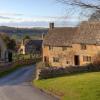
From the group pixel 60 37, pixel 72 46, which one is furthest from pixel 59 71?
pixel 60 37

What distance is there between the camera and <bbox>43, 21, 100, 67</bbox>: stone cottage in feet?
214

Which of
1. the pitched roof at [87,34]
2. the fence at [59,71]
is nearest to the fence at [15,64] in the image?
the pitched roof at [87,34]

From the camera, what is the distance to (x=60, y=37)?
73625 mm

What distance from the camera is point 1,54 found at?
77.9 m

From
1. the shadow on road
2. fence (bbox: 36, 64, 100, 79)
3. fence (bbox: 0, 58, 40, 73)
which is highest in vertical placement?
fence (bbox: 0, 58, 40, 73)

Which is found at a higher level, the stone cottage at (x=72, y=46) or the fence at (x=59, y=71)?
the stone cottage at (x=72, y=46)

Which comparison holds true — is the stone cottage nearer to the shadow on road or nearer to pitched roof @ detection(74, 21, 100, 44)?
pitched roof @ detection(74, 21, 100, 44)

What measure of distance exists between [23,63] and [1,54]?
6.39 m

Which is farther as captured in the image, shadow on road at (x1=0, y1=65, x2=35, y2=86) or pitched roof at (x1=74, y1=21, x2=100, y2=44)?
pitched roof at (x1=74, y1=21, x2=100, y2=44)

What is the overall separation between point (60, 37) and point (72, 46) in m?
5.30

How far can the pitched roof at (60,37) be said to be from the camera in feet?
237

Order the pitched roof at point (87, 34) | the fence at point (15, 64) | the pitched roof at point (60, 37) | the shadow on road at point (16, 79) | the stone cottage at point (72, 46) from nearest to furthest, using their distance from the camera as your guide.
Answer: the shadow on road at point (16, 79) < the fence at point (15, 64) < the pitched roof at point (87, 34) < the stone cottage at point (72, 46) < the pitched roof at point (60, 37)

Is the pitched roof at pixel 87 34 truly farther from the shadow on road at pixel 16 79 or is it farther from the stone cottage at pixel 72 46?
the shadow on road at pixel 16 79

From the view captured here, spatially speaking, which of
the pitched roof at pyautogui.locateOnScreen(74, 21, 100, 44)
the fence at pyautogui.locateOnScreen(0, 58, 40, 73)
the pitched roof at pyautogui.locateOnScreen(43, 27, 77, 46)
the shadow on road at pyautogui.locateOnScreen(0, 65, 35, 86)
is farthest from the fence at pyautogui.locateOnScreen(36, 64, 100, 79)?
the pitched roof at pyautogui.locateOnScreen(43, 27, 77, 46)
